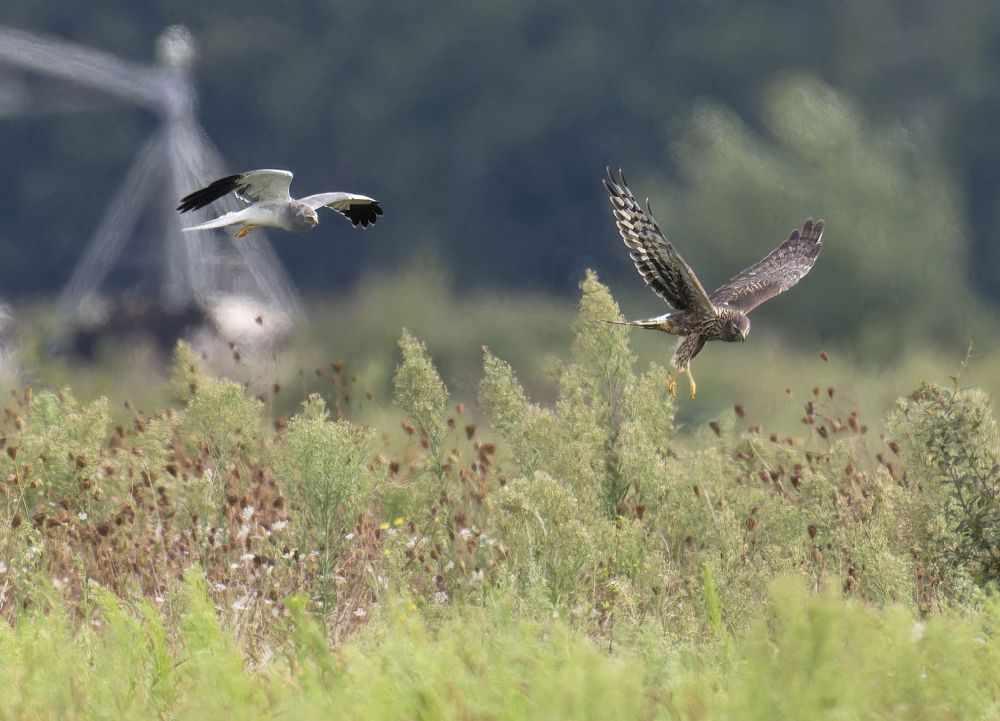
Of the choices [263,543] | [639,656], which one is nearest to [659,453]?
[263,543]

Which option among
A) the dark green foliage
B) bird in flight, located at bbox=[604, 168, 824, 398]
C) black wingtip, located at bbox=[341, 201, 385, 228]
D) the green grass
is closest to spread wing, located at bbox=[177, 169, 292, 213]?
black wingtip, located at bbox=[341, 201, 385, 228]

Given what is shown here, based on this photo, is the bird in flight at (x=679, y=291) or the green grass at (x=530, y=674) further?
the bird in flight at (x=679, y=291)

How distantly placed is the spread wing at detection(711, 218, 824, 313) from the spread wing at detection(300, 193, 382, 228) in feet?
3.09

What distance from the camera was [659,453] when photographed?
4277 millimetres

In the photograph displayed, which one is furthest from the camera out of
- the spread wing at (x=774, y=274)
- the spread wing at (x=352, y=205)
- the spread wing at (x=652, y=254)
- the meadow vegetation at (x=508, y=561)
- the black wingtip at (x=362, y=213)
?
the black wingtip at (x=362, y=213)

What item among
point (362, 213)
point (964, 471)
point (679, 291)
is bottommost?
point (964, 471)

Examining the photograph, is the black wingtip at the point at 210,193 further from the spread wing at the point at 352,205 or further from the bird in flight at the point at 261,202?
the spread wing at the point at 352,205

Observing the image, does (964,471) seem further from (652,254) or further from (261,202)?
(261,202)

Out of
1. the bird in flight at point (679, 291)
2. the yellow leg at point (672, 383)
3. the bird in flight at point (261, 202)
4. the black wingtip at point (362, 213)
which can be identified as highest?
the black wingtip at point (362, 213)

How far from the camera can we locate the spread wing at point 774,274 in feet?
13.9

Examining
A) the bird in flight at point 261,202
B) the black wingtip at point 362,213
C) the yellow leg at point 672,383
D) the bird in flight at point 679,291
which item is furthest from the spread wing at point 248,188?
the yellow leg at point 672,383

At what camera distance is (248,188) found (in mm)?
3910

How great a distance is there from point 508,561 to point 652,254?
30.2 inches

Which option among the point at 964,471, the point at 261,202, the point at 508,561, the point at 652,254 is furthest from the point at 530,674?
the point at 261,202
